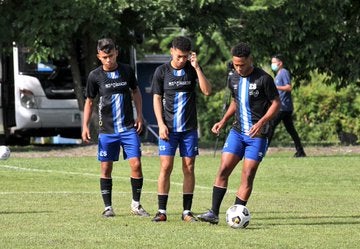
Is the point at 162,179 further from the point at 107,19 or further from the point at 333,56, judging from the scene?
the point at 333,56

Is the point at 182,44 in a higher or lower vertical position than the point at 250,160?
higher

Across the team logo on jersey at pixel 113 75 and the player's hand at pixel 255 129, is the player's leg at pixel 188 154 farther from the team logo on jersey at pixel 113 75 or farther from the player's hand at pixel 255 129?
the team logo on jersey at pixel 113 75

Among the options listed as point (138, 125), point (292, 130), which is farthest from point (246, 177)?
point (292, 130)

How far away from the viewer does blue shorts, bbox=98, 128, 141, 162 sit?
13.6 meters

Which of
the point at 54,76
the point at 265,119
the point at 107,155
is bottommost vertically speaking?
the point at 54,76

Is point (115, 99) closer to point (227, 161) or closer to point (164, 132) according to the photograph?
point (164, 132)

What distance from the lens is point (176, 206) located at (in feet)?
50.0

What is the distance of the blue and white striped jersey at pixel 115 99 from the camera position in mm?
13602

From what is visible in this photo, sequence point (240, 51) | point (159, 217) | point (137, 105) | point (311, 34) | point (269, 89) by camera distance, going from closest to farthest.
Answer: point (240, 51)
point (269, 89)
point (159, 217)
point (137, 105)
point (311, 34)

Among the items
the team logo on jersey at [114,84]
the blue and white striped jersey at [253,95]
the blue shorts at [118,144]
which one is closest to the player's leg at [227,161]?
the blue and white striped jersey at [253,95]

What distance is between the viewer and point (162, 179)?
13258 millimetres

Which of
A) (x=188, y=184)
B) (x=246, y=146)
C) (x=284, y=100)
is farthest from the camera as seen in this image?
(x=284, y=100)

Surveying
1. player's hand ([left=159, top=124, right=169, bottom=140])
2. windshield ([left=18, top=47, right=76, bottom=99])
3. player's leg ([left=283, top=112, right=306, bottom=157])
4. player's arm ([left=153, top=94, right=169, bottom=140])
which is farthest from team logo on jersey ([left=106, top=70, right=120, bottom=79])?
windshield ([left=18, top=47, right=76, bottom=99])

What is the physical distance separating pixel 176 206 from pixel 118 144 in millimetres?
1808
